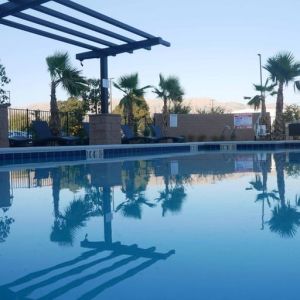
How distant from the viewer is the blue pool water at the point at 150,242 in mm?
2133

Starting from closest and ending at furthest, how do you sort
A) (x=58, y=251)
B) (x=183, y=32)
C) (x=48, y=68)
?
(x=58, y=251), (x=48, y=68), (x=183, y=32)

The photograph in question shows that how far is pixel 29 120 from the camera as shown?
52.6 feet

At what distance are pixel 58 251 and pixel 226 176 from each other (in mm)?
5146

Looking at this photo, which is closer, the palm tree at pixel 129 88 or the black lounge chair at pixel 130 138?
the black lounge chair at pixel 130 138

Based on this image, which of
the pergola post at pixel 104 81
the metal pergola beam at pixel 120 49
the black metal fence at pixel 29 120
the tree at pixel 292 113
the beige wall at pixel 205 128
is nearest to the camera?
the metal pergola beam at pixel 120 49

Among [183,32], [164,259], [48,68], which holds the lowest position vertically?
[164,259]

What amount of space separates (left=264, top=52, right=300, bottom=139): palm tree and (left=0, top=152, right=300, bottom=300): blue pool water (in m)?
17.0

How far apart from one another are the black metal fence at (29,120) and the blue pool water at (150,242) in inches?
366

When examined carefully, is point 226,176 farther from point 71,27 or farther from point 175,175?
Result: point 71,27

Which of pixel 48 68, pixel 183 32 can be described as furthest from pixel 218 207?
pixel 183 32

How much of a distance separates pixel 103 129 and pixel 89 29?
399 cm

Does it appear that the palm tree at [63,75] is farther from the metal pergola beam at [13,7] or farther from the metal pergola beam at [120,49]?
the metal pergola beam at [13,7]

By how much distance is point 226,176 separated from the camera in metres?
7.52

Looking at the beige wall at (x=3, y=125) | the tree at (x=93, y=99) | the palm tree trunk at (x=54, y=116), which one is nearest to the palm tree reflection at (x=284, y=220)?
the beige wall at (x=3, y=125)
